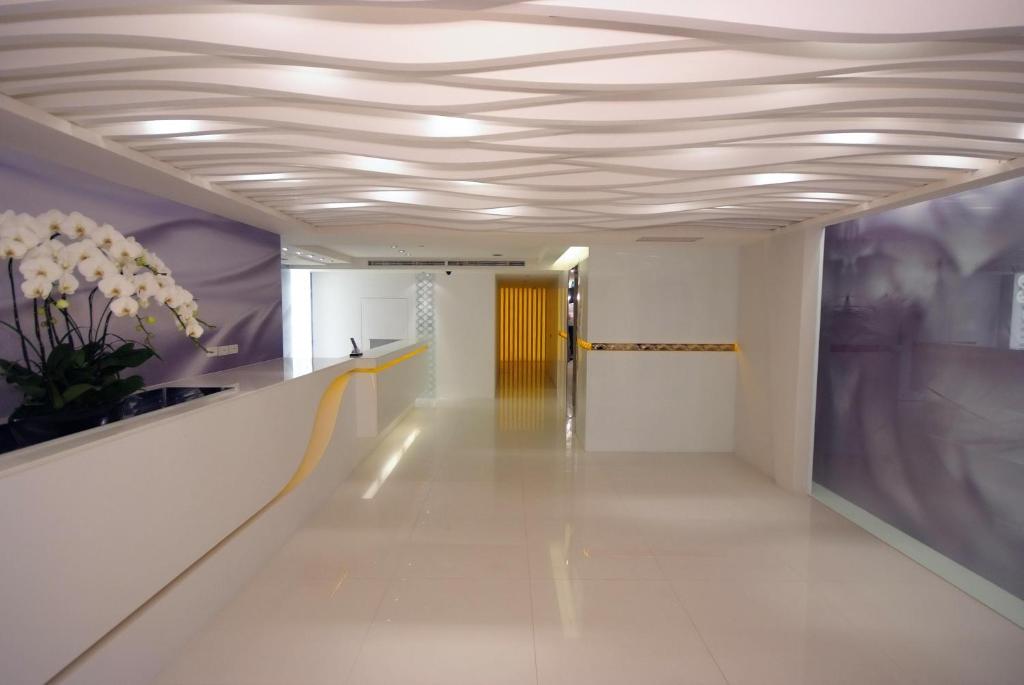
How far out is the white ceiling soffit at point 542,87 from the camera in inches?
67.3

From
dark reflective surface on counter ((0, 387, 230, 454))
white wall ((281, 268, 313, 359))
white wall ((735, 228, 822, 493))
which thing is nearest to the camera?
dark reflective surface on counter ((0, 387, 230, 454))

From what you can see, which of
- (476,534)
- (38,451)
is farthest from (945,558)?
(38,451)

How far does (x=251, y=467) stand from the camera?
3.35 meters

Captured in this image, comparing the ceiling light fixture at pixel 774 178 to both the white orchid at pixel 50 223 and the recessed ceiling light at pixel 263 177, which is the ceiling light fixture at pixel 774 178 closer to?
the recessed ceiling light at pixel 263 177

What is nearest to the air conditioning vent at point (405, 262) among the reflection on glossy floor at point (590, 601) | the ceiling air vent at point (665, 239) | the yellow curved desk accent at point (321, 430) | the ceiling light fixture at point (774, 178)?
the yellow curved desk accent at point (321, 430)

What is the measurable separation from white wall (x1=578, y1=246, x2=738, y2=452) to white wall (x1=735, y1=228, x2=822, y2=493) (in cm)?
23

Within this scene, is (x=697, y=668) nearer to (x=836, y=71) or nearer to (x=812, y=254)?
(x=836, y=71)

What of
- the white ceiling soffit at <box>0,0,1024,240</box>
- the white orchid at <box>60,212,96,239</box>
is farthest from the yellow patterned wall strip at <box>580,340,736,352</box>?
the white orchid at <box>60,212,96,239</box>

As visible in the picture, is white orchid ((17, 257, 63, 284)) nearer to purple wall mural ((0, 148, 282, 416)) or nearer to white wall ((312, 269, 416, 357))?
purple wall mural ((0, 148, 282, 416))

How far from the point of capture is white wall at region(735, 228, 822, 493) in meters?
5.10

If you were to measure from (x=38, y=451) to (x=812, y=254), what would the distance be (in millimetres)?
5911

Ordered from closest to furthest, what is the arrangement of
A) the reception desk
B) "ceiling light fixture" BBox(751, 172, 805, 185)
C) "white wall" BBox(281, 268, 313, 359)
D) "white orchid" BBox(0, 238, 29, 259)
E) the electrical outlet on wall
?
1. the reception desk
2. "white orchid" BBox(0, 238, 29, 259)
3. "ceiling light fixture" BBox(751, 172, 805, 185)
4. the electrical outlet on wall
5. "white wall" BBox(281, 268, 313, 359)

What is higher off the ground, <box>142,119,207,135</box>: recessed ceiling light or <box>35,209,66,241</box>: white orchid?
<box>142,119,207,135</box>: recessed ceiling light

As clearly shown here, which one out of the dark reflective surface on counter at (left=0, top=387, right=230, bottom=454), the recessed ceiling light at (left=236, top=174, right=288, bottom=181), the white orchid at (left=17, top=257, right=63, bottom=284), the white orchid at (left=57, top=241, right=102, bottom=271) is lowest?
the dark reflective surface on counter at (left=0, top=387, right=230, bottom=454)
